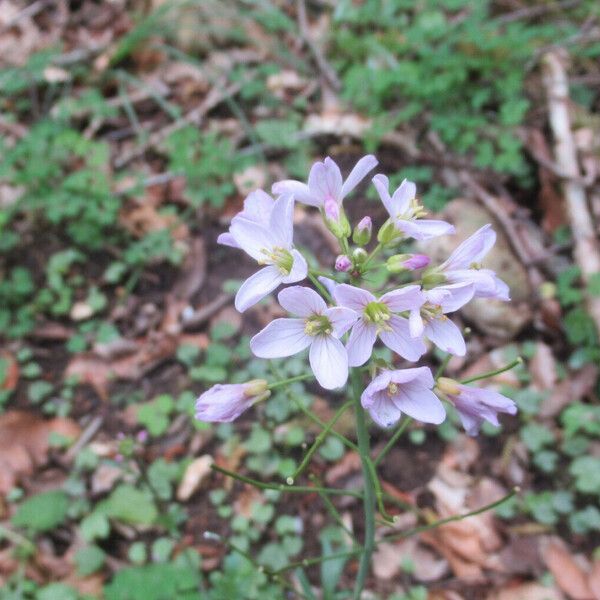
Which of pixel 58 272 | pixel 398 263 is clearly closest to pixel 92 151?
pixel 58 272

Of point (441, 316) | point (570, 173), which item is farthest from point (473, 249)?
point (570, 173)

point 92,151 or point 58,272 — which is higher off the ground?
point 92,151

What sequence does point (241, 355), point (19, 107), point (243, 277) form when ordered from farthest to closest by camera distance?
point (19, 107) < point (243, 277) < point (241, 355)

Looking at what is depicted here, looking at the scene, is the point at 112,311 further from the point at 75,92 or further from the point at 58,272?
the point at 75,92

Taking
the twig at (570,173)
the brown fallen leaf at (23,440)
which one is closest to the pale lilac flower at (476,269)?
the twig at (570,173)

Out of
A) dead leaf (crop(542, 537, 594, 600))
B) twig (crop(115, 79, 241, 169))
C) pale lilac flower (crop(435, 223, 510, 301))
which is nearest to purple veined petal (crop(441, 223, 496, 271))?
pale lilac flower (crop(435, 223, 510, 301))

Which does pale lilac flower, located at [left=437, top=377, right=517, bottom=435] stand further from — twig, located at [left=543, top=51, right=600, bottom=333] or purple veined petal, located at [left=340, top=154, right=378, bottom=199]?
twig, located at [left=543, top=51, right=600, bottom=333]

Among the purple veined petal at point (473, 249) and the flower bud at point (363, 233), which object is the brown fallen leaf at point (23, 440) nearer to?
the flower bud at point (363, 233)
